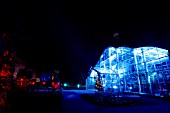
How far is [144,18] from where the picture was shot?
402 inches

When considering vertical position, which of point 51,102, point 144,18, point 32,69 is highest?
point 144,18

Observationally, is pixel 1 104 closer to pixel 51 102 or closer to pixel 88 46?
pixel 51 102

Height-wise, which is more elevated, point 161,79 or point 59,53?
point 59,53

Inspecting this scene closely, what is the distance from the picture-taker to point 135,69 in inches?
785

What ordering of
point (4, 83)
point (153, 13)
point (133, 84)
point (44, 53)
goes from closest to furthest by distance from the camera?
point (4, 83) < point (153, 13) < point (133, 84) < point (44, 53)

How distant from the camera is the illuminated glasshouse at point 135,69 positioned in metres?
15.6

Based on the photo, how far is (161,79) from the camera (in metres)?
15.5

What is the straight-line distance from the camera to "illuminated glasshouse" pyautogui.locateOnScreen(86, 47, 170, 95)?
15.6 m

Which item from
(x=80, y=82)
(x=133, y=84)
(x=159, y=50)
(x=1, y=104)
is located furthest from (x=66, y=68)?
(x=1, y=104)

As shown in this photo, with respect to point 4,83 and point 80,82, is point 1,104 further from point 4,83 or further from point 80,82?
point 80,82

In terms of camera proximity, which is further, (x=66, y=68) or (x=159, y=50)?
(x=66, y=68)

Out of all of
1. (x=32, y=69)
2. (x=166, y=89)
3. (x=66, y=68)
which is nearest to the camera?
(x=166, y=89)

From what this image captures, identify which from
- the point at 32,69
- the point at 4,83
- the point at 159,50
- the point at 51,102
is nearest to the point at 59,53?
the point at 32,69

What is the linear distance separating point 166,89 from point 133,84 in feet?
19.4
